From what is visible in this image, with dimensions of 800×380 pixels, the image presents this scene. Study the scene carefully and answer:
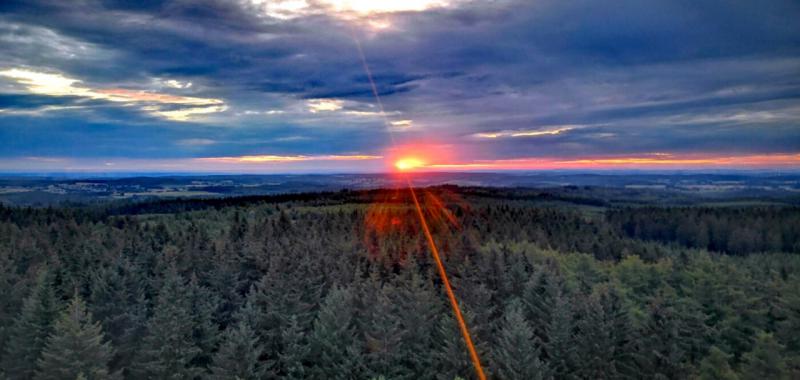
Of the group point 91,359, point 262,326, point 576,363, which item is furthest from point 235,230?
point 576,363

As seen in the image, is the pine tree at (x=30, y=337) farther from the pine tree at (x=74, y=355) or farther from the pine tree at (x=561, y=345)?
the pine tree at (x=561, y=345)

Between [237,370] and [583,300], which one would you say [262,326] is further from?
[583,300]

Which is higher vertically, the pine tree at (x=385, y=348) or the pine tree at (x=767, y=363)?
the pine tree at (x=767, y=363)

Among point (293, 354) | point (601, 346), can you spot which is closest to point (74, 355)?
point (293, 354)

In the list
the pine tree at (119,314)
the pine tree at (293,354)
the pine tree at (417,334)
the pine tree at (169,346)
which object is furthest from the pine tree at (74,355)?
the pine tree at (417,334)

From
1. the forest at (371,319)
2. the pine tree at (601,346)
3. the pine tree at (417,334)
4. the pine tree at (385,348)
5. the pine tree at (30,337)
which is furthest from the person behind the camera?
the pine tree at (417,334)

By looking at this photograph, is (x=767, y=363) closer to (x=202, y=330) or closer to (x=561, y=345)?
(x=561, y=345)

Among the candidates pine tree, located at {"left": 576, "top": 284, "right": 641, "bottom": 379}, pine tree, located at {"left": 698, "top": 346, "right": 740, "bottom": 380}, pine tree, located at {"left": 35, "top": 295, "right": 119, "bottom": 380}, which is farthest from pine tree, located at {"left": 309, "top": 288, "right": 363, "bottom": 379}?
pine tree, located at {"left": 698, "top": 346, "right": 740, "bottom": 380}
